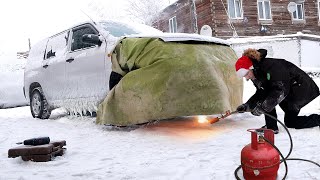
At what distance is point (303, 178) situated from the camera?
244 cm

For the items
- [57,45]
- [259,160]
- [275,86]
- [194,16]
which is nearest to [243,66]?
[275,86]

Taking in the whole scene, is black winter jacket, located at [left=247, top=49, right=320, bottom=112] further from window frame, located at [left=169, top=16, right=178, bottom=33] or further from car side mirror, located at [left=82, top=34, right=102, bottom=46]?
window frame, located at [left=169, top=16, right=178, bottom=33]

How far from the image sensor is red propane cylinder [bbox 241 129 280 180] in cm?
238

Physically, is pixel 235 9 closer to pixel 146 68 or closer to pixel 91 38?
pixel 91 38

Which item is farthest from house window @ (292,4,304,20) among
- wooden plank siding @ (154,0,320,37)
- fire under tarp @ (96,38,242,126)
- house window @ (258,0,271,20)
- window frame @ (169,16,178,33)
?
fire under tarp @ (96,38,242,126)

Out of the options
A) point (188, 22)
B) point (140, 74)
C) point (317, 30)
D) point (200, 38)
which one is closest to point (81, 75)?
point (140, 74)

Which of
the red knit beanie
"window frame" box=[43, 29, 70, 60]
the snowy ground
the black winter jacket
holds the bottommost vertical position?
the snowy ground

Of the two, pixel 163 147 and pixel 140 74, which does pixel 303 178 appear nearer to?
pixel 163 147

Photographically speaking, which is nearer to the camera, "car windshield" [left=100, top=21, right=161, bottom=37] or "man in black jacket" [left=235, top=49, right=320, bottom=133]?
"man in black jacket" [left=235, top=49, right=320, bottom=133]

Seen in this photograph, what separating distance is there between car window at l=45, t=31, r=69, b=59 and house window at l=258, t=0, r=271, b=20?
17.0 meters

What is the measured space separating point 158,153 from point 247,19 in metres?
18.7

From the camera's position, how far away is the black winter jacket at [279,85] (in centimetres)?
375

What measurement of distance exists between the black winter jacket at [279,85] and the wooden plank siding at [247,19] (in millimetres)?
16058

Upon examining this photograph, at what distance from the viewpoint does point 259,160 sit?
2377 mm
